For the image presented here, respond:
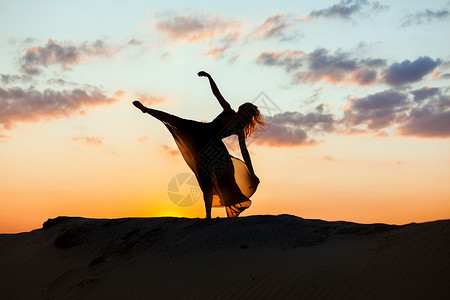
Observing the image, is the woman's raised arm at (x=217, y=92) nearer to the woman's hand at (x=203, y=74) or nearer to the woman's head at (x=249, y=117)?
the woman's hand at (x=203, y=74)

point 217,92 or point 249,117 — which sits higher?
point 217,92

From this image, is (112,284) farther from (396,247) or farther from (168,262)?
(396,247)

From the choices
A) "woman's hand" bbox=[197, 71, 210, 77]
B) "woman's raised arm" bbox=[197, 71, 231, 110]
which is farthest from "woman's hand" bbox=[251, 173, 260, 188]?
"woman's hand" bbox=[197, 71, 210, 77]

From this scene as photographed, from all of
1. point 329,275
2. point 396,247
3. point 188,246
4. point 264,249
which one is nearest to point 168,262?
point 188,246

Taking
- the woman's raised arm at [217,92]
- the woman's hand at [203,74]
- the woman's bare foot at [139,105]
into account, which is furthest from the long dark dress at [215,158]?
the woman's hand at [203,74]

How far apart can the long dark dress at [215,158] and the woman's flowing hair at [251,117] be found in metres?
0.27

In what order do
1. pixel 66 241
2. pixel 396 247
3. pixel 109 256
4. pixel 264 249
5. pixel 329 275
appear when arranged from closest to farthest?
pixel 329 275
pixel 396 247
pixel 264 249
pixel 109 256
pixel 66 241

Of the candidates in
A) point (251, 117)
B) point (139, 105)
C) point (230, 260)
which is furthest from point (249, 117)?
point (230, 260)

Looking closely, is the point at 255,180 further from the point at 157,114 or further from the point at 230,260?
the point at 230,260

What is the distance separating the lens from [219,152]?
34.3ft

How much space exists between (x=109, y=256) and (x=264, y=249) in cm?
393

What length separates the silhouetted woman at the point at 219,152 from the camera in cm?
1018

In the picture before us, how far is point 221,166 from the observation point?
34.4 ft

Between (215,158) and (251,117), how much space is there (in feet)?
4.44
